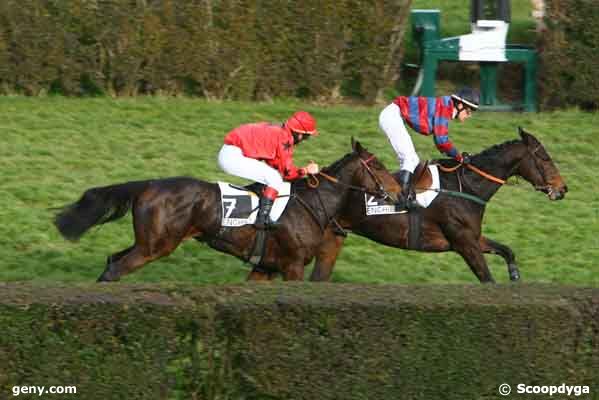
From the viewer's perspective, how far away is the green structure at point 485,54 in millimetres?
13523

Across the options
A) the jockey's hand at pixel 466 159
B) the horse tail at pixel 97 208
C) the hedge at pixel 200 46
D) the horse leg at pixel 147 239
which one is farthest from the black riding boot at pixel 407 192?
the hedge at pixel 200 46

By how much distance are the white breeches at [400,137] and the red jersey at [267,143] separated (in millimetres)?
940

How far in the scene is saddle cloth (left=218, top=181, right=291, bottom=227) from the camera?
7.91 m

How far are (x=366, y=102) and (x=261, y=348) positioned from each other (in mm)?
7681

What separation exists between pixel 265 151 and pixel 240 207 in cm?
42

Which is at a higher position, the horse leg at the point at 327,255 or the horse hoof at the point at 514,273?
the horse leg at the point at 327,255

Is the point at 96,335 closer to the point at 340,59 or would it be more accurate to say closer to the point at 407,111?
the point at 407,111

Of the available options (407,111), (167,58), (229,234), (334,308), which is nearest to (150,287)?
(334,308)

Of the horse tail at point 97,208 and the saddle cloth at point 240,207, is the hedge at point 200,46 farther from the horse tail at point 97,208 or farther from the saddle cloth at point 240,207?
the saddle cloth at point 240,207

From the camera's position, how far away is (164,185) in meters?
7.90

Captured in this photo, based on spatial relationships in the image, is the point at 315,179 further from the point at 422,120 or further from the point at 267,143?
the point at 422,120

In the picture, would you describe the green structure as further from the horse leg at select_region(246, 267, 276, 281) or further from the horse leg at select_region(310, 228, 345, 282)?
the horse leg at select_region(246, 267, 276, 281)

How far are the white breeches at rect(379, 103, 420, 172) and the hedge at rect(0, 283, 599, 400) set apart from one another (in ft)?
7.90

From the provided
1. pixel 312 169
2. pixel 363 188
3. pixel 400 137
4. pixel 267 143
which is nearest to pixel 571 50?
pixel 400 137
